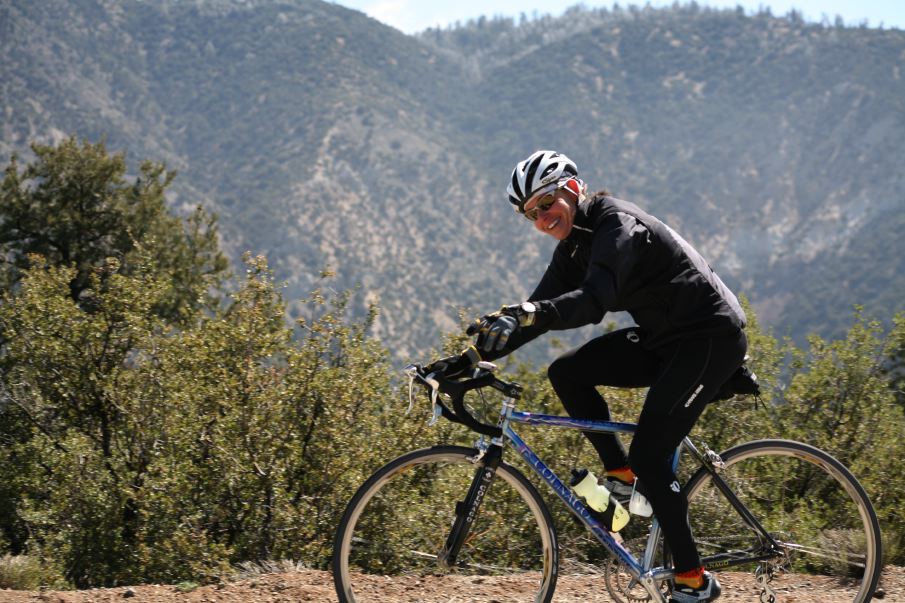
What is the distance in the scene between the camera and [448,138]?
166250 millimetres

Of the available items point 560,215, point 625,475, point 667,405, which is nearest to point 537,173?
point 560,215

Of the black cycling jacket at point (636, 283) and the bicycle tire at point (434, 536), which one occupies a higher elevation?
the black cycling jacket at point (636, 283)

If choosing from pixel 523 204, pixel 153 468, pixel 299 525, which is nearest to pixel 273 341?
pixel 153 468

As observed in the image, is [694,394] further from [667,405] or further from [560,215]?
[560,215]

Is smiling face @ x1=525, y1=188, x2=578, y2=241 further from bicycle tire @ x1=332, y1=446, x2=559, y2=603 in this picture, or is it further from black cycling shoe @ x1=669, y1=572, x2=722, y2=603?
black cycling shoe @ x1=669, y1=572, x2=722, y2=603

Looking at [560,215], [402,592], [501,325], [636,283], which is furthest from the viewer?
[402,592]

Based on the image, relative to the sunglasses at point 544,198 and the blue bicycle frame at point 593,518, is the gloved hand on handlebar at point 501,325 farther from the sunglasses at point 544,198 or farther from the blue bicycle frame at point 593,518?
the sunglasses at point 544,198

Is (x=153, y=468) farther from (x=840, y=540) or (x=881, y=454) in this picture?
(x=881, y=454)

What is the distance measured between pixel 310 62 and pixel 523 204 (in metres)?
174

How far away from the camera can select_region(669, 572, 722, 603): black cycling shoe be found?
4.27 metres

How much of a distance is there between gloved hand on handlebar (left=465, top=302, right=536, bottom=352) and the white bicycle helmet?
2.32 ft

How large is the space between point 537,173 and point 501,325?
91 centimetres

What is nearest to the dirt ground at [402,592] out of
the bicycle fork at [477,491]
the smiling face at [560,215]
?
the bicycle fork at [477,491]

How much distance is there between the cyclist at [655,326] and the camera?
13.4 feet
